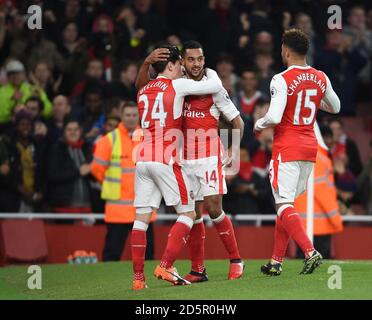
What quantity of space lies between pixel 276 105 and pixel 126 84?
24.4ft

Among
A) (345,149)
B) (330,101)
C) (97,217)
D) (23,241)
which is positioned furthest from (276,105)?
(345,149)

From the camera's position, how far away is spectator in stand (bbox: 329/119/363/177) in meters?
17.9

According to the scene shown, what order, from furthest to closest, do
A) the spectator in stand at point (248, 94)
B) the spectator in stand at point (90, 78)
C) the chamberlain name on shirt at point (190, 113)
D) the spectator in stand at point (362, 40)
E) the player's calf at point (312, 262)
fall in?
1. the spectator in stand at point (362, 40)
2. the spectator in stand at point (90, 78)
3. the spectator in stand at point (248, 94)
4. the chamberlain name on shirt at point (190, 113)
5. the player's calf at point (312, 262)

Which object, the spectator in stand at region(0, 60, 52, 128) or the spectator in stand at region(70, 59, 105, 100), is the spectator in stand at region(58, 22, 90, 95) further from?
the spectator in stand at region(0, 60, 52, 128)

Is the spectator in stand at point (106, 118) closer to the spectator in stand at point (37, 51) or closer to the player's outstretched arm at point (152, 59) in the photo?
the spectator in stand at point (37, 51)

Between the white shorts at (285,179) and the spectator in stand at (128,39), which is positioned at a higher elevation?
the spectator in stand at (128,39)

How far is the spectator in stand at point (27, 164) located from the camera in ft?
55.7

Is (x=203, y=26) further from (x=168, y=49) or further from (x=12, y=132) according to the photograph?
(x=168, y=49)

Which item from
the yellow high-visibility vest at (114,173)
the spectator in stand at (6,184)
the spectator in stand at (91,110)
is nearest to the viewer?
the yellow high-visibility vest at (114,173)

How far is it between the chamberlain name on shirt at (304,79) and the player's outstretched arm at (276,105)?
0.27 ft

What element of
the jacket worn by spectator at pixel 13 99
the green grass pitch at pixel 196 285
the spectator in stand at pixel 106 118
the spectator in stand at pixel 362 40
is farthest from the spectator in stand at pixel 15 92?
the spectator in stand at pixel 362 40

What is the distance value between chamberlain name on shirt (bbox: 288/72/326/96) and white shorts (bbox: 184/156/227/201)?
3.42 feet

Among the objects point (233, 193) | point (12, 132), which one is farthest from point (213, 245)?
point (12, 132)

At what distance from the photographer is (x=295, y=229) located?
11875 mm
